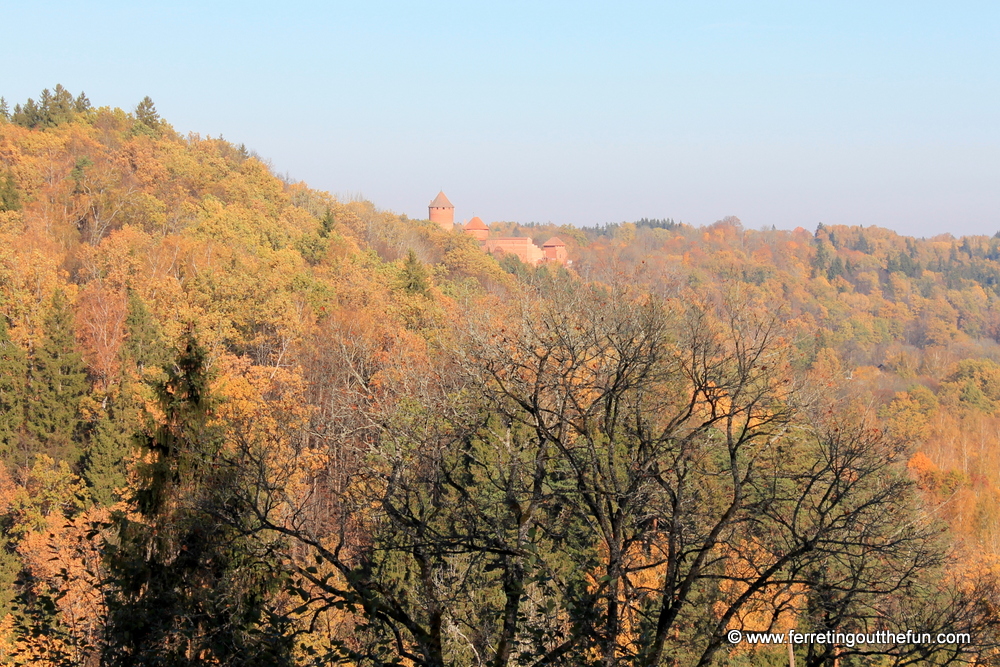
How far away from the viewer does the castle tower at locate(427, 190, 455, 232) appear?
4424 inches

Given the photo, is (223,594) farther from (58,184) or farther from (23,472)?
(58,184)

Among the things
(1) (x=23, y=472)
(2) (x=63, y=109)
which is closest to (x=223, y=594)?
(1) (x=23, y=472)

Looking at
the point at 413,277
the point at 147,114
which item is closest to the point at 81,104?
the point at 147,114

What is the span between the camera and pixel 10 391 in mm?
25703

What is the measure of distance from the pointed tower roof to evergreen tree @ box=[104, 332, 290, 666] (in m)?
103

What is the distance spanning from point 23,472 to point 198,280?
8.15m

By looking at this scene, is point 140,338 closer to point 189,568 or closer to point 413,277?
A: point 413,277

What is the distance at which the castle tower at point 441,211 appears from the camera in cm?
11238

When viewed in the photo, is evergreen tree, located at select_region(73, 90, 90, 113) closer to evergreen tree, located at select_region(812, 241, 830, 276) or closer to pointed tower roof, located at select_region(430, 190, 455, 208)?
pointed tower roof, located at select_region(430, 190, 455, 208)

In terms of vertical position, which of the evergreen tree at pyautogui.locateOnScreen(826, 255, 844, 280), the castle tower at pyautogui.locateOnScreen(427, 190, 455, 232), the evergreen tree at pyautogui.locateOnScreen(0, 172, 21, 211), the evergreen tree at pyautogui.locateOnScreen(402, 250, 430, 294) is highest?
the castle tower at pyautogui.locateOnScreen(427, 190, 455, 232)

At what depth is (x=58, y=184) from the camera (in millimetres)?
39719

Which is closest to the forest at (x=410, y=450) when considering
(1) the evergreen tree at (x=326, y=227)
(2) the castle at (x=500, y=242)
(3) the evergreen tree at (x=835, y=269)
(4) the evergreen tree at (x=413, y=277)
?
(1) the evergreen tree at (x=326, y=227)

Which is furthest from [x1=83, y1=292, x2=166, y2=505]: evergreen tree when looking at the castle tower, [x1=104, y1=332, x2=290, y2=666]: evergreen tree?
the castle tower

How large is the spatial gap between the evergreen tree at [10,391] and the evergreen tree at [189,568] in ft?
58.0
